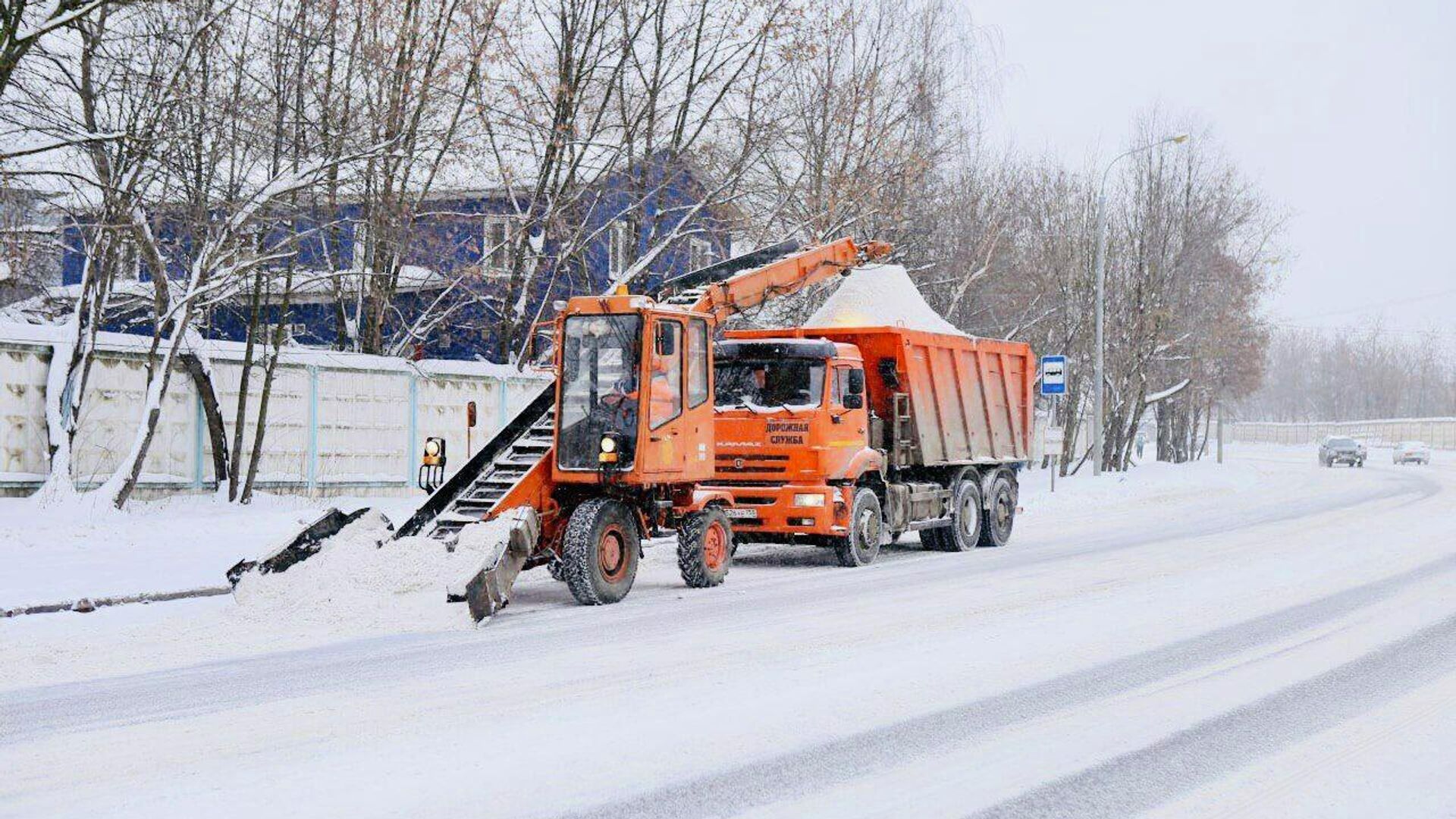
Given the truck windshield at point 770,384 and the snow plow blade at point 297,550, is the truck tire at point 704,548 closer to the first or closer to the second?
→ the truck windshield at point 770,384

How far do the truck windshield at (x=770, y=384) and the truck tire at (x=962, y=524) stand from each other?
3997mm

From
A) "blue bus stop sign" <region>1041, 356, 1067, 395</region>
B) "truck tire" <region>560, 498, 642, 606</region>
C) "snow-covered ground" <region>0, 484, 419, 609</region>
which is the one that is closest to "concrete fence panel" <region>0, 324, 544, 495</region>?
"snow-covered ground" <region>0, 484, 419, 609</region>

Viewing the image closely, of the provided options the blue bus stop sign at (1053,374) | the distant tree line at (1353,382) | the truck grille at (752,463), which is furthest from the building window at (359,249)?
the distant tree line at (1353,382)

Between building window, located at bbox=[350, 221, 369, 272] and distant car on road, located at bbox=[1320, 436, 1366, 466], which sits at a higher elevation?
building window, located at bbox=[350, 221, 369, 272]

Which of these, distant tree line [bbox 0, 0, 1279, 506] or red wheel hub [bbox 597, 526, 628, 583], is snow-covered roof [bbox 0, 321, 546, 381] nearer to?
distant tree line [bbox 0, 0, 1279, 506]

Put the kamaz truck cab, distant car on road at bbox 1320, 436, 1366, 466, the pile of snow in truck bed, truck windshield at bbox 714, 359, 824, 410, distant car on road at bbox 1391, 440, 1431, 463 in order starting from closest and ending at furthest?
the kamaz truck cab → truck windshield at bbox 714, 359, 824, 410 → the pile of snow in truck bed → distant car on road at bbox 1320, 436, 1366, 466 → distant car on road at bbox 1391, 440, 1431, 463

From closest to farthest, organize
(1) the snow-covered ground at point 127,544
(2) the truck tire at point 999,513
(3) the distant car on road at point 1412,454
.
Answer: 1. (1) the snow-covered ground at point 127,544
2. (2) the truck tire at point 999,513
3. (3) the distant car on road at point 1412,454

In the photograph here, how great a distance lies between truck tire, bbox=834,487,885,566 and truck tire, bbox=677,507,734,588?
262 cm

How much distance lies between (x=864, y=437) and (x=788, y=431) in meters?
1.22

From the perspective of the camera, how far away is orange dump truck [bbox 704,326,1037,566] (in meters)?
16.8

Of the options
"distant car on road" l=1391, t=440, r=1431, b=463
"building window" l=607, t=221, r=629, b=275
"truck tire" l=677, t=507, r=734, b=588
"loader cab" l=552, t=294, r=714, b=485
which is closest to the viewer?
"loader cab" l=552, t=294, r=714, b=485

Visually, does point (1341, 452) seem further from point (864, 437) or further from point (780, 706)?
point (780, 706)

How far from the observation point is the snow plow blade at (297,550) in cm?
1231

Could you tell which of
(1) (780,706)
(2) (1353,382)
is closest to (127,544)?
(1) (780,706)
